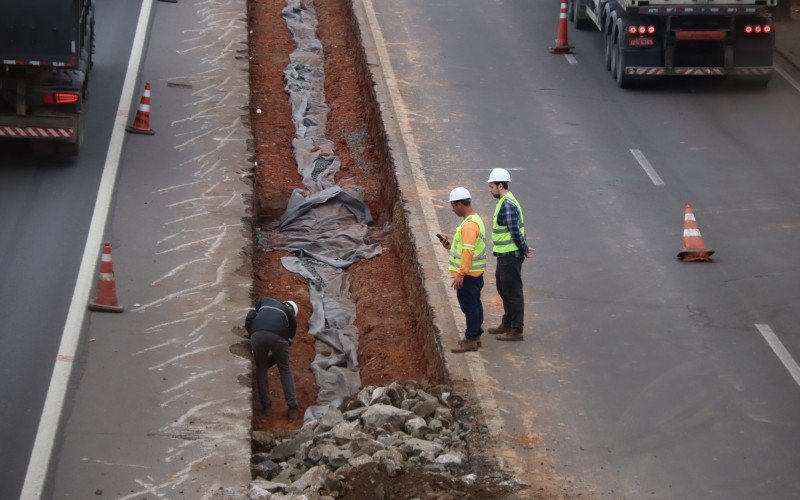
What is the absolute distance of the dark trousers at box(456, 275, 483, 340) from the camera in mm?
12844

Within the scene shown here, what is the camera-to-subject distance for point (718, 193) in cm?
1814

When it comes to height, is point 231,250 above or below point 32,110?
below

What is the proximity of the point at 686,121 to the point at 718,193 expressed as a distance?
3538mm

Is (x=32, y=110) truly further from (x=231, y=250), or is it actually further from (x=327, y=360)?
(x=327, y=360)

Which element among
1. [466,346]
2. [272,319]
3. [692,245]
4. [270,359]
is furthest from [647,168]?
[272,319]

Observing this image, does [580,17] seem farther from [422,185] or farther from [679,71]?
[422,185]

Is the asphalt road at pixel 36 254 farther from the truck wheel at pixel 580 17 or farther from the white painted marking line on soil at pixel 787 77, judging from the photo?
the white painted marking line on soil at pixel 787 77

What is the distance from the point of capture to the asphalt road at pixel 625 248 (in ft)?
37.2

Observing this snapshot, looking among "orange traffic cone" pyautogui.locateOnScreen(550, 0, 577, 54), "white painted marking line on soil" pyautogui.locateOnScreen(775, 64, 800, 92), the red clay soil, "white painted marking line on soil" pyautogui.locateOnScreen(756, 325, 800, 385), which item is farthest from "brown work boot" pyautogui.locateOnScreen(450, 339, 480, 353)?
"orange traffic cone" pyautogui.locateOnScreen(550, 0, 577, 54)

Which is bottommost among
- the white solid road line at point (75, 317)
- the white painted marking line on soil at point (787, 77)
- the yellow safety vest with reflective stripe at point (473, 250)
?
the white painted marking line on soil at point (787, 77)

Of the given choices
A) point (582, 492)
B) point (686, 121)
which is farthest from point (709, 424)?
point (686, 121)

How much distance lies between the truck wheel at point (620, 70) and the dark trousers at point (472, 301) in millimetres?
10935

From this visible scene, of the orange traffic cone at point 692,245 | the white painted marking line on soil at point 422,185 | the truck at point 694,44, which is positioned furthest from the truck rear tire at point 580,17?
the orange traffic cone at point 692,245

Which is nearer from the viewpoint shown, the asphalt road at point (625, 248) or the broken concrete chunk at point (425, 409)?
the asphalt road at point (625, 248)
